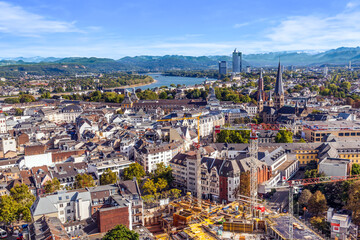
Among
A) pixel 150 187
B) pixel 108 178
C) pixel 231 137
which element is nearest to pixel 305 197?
pixel 150 187

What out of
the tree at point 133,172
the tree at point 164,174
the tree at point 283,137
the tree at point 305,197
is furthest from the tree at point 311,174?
the tree at point 133,172

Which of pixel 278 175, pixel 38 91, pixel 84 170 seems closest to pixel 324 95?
pixel 278 175

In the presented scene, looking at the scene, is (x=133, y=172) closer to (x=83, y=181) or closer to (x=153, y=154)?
(x=153, y=154)

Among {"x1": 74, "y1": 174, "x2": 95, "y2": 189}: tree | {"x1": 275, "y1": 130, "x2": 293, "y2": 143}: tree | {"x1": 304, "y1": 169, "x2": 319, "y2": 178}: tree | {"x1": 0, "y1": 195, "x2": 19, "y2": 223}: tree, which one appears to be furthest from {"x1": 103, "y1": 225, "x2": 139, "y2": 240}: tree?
{"x1": 275, "y1": 130, "x2": 293, "y2": 143}: tree

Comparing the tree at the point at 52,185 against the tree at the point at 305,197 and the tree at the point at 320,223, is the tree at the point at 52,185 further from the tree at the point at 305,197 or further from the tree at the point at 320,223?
the tree at the point at 320,223

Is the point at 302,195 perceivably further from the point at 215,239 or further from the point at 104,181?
the point at 104,181

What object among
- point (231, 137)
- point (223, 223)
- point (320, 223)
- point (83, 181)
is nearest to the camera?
point (320, 223)

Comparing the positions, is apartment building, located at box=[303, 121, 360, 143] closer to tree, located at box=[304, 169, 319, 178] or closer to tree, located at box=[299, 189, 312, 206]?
tree, located at box=[304, 169, 319, 178]
